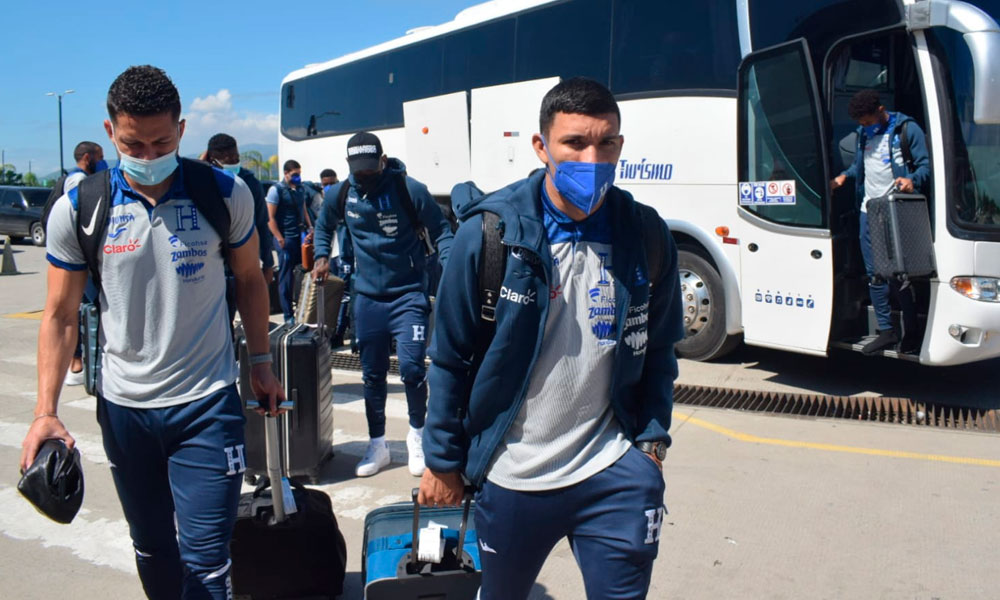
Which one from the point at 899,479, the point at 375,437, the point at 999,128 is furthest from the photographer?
the point at 999,128

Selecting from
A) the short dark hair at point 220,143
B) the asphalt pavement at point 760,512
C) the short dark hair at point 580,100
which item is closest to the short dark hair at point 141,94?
the short dark hair at point 580,100

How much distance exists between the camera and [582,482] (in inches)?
93.0

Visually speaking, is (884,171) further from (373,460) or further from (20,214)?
(20,214)

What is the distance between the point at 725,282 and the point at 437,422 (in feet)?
20.2

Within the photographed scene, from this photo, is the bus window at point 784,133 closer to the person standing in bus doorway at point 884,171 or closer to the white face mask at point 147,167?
the person standing in bus doorway at point 884,171

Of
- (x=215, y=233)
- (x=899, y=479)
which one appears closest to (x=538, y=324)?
(x=215, y=233)

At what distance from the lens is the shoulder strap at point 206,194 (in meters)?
2.89

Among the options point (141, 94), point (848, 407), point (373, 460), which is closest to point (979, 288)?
point (848, 407)

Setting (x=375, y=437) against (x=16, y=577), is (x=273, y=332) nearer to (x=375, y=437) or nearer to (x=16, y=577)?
(x=375, y=437)

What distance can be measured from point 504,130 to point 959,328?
20.2ft

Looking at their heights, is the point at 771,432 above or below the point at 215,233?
below

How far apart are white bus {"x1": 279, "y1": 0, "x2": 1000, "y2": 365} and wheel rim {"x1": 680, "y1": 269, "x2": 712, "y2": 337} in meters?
0.01

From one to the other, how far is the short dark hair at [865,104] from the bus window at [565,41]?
311 cm

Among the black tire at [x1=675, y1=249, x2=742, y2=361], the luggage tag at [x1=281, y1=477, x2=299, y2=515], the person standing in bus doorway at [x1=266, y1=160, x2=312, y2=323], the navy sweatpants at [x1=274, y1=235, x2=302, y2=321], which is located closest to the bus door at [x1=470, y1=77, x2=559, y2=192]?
the person standing in bus doorway at [x1=266, y1=160, x2=312, y2=323]
